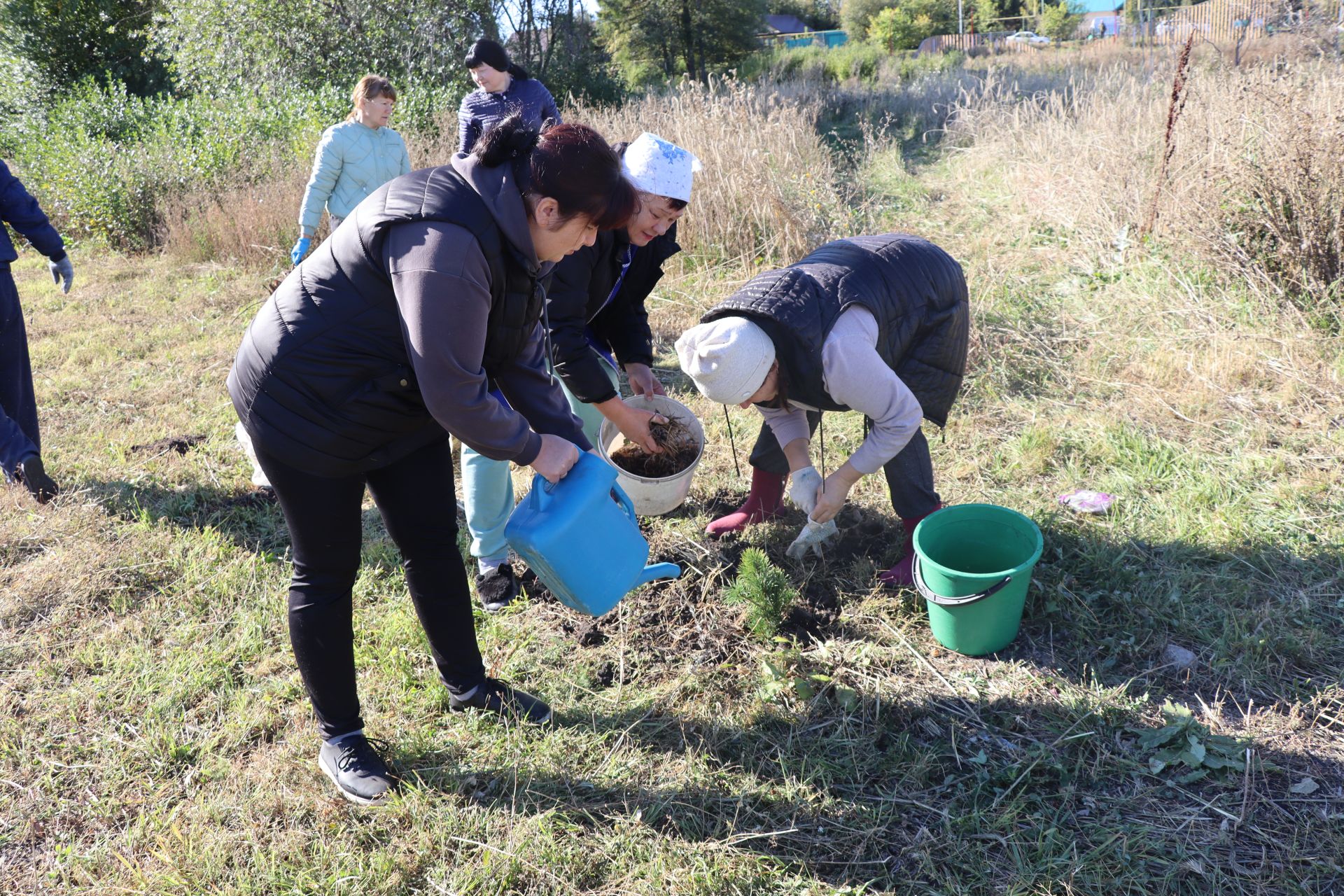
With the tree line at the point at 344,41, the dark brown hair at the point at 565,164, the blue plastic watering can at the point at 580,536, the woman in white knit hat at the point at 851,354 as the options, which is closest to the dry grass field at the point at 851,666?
→ the woman in white knit hat at the point at 851,354

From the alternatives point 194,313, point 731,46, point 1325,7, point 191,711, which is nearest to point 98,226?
point 194,313

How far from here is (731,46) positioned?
24.0 m

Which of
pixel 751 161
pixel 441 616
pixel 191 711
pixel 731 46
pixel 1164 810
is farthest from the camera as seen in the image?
pixel 731 46

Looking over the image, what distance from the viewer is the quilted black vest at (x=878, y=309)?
97.7 inches

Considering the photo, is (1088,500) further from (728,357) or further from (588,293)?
(588,293)

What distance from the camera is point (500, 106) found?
4.91m

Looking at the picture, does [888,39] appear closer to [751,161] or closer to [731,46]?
[731,46]

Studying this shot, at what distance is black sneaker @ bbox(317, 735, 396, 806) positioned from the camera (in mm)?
2256

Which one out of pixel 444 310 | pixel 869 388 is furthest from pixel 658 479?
pixel 444 310

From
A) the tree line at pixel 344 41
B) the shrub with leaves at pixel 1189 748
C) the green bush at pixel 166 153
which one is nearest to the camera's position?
the shrub with leaves at pixel 1189 748

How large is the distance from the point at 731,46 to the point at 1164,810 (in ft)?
82.0

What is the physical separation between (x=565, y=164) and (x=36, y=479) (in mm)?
3500

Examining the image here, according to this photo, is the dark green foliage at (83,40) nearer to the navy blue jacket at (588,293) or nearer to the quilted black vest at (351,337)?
the navy blue jacket at (588,293)

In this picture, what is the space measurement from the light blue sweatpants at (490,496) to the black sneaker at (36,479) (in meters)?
2.20
